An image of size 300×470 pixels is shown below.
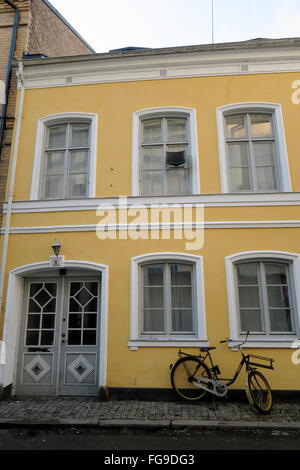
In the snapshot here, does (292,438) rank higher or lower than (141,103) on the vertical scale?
lower

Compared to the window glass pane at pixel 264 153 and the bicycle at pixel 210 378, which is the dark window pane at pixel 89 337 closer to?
the bicycle at pixel 210 378

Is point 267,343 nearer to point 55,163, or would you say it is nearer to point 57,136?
point 55,163

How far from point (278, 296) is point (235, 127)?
3.80 metres

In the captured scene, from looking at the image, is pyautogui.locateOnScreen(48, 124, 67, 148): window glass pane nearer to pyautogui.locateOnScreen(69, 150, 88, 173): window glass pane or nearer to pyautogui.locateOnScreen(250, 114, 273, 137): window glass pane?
pyautogui.locateOnScreen(69, 150, 88, 173): window glass pane

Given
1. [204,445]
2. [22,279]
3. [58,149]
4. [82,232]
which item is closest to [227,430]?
[204,445]

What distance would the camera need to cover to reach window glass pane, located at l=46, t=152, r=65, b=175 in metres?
6.77

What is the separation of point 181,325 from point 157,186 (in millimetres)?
2987

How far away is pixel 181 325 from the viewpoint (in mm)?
5770

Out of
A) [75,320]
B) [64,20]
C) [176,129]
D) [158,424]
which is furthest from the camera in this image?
[64,20]

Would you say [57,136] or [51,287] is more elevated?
[57,136]

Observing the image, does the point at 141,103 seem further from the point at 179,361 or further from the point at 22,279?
the point at 179,361

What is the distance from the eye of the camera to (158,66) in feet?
22.2

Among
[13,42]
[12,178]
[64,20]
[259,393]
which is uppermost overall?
[64,20]

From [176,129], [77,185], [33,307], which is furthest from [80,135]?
[33,307]
